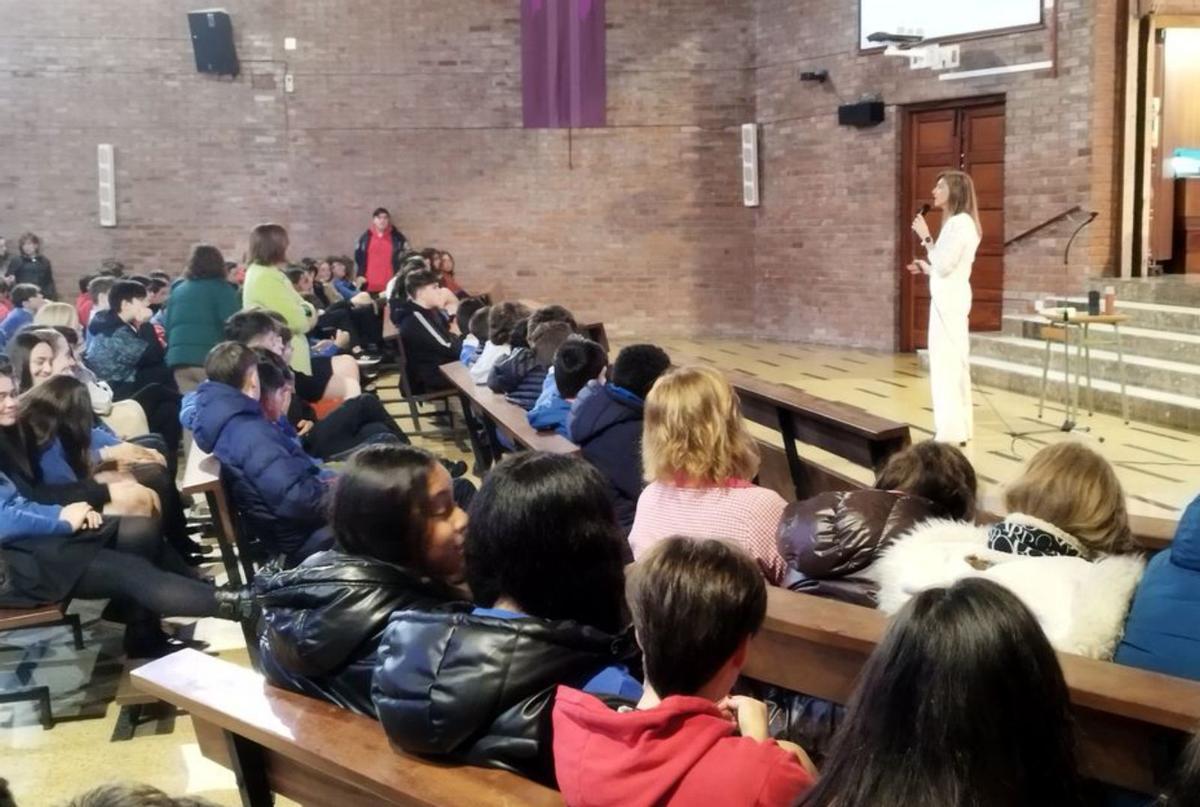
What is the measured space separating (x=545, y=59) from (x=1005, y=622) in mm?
→ 13199

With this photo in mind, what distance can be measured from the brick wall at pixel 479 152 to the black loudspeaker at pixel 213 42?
17cm

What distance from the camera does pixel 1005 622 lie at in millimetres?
1451

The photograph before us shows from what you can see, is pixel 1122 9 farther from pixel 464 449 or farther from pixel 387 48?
pixel 387 48

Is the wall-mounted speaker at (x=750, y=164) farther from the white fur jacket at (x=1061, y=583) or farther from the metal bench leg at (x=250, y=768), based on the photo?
the metal bench leg at (x=250, y=768)

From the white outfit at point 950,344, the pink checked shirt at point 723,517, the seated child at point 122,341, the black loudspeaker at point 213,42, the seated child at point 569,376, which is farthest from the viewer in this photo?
the black loudspeaker at point 213,42

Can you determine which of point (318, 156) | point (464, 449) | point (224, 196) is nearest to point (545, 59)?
point (318, 156)

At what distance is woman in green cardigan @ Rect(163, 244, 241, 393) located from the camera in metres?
6.88

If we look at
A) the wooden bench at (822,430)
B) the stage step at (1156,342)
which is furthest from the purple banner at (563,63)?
the wooden bench at (822,430)

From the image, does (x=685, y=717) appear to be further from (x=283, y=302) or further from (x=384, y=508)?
(x=283, y=302)

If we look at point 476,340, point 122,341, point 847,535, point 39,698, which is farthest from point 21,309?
point 847,535

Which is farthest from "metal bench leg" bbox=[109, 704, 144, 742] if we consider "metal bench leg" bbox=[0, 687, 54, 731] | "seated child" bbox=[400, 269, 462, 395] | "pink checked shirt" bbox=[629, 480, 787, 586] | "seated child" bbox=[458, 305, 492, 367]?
"seated child" bbox=[400, 269, 462, 395]

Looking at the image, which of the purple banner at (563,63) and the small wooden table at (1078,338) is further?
the purple banner at (563,63)

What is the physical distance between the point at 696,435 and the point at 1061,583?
1150 millimetres

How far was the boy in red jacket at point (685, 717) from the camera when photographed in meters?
1.65
